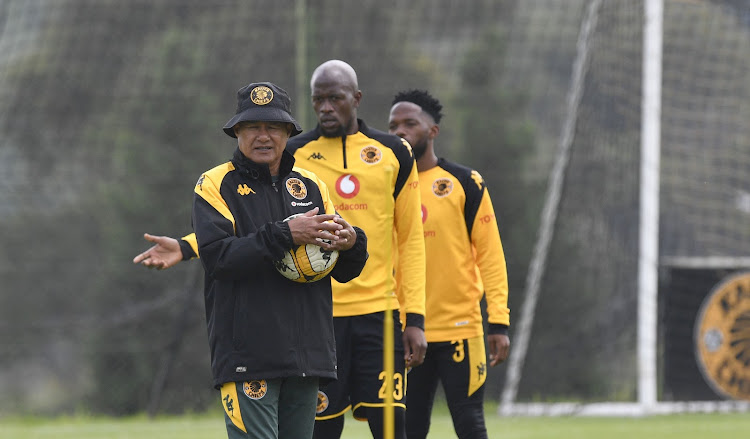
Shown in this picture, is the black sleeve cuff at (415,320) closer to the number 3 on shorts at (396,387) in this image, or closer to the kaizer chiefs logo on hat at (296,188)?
the number 3 on shorts at (396,387)

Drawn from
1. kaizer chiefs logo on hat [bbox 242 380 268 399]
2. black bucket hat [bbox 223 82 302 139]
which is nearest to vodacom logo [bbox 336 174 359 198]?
black bucket hat [bbox 223 82 302 139]

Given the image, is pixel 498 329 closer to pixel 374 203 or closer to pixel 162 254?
pixel 374 203

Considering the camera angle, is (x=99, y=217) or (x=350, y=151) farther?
(x=99, y=217)

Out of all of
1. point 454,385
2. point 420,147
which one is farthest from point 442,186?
point 454,385

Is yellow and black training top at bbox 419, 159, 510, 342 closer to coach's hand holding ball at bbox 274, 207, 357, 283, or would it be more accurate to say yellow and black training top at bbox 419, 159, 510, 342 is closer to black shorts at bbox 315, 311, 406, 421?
black shorts at bbox 315, 311, 406, 421

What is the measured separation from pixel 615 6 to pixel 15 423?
26.2 ft

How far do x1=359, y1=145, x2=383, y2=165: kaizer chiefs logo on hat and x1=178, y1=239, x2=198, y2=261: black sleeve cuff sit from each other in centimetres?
111

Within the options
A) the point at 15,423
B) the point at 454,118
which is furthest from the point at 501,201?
the point at 15,423

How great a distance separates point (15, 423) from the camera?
13672mm

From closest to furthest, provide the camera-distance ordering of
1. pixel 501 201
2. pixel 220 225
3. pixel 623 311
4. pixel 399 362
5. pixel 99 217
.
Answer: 1. pixel 220 225
2. pixel 399 362
3. pixel 623 311
4. pixel 501 201
5. pixel 99 217

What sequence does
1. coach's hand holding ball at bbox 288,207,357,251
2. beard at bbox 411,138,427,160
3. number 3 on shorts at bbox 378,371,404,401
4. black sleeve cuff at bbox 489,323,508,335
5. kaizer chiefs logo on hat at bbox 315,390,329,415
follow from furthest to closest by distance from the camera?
beard at bbox 411,138,427,160 → black sleeve cuff at bbox 489,323,508,335 → kaizer chiefs logo on hat at bbox 315,390,329,415 → number 3 on shorts at bbox 378,371,404,401 → coach's hand holding ball at bbox 288,207,357,251

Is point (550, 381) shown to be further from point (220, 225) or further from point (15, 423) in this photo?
point (220, 225)

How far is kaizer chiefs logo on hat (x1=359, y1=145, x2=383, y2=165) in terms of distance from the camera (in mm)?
5891

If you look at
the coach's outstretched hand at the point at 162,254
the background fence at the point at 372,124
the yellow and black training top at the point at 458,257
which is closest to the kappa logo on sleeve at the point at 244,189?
the coach's outstretched hand at the point at 162,254
